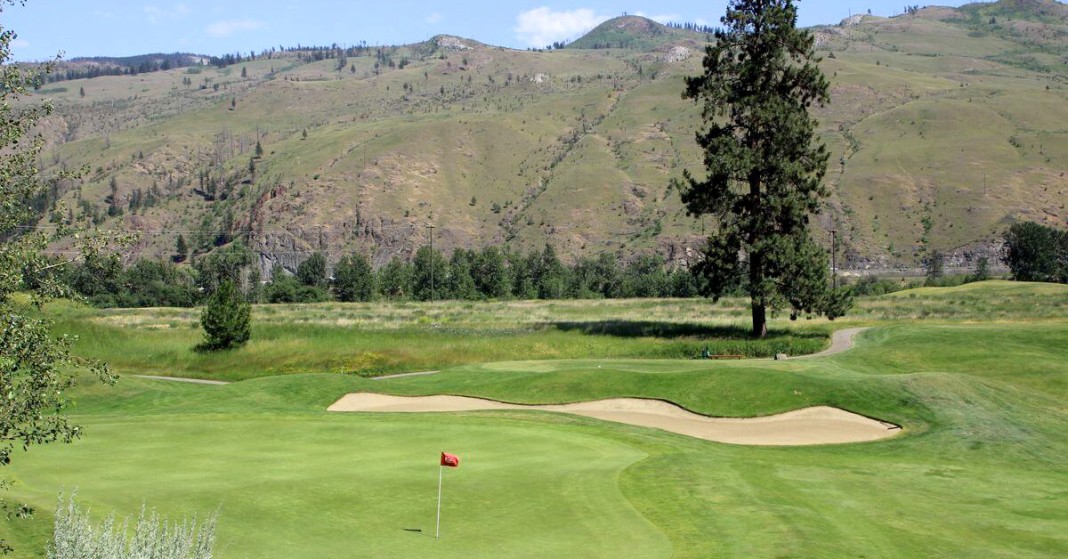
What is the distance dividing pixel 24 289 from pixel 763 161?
152 feet

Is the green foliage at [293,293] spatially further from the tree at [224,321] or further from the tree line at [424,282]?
the tree at [224,321]

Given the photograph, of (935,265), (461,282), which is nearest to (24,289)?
(461,282)

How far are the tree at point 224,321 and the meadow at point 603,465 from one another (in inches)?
591

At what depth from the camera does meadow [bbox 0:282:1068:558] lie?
1495 cm

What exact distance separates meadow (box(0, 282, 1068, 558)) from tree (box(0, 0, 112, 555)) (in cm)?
316

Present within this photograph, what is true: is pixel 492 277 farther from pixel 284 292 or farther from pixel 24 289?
pixel 24 289

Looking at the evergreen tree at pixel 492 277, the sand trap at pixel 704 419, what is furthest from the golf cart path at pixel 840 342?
the evergreen tree at pixel 492 277

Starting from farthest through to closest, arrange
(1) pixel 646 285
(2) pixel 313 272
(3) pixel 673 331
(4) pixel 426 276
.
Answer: (2) pixel 313 272 < (4) pixel 426 276 < (1) pixel 646 285 < (3) pixel 673 331

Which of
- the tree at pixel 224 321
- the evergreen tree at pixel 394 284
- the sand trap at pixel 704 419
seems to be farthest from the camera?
the evergreen tree at pixel 394 284

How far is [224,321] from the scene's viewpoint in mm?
55188

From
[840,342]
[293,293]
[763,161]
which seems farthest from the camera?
[293,293]

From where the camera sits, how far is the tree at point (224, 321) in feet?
181

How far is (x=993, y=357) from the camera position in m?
40.3

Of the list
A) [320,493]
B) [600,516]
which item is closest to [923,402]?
[600,516]
